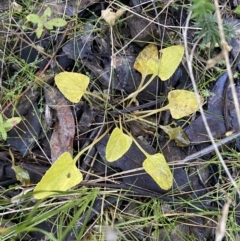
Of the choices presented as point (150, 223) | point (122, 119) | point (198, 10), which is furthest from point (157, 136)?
point (198, 10)

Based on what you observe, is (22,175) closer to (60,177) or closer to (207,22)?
(60,177)

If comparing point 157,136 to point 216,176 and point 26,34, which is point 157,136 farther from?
point 26,34

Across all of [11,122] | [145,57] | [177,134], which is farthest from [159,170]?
[11,122]

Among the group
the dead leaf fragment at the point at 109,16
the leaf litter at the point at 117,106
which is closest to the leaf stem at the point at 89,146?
the leaf litter at the point at 117,106

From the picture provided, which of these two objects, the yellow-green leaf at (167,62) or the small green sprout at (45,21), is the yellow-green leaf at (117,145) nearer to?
the yellow-green leaf at (167,62)

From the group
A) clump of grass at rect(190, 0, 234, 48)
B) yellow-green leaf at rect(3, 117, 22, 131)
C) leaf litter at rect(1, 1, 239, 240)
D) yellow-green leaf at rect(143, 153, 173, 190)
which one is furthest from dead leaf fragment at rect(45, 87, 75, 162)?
clump of grass at rect(190, 0, 234, 48)

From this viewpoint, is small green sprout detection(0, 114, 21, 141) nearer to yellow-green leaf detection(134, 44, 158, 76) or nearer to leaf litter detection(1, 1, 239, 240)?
leaf litter detection(1, 1, 239, 240)

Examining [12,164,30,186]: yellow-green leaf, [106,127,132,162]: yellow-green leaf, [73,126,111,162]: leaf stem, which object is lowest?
[12,164,30,186]: yellow-green leaf
